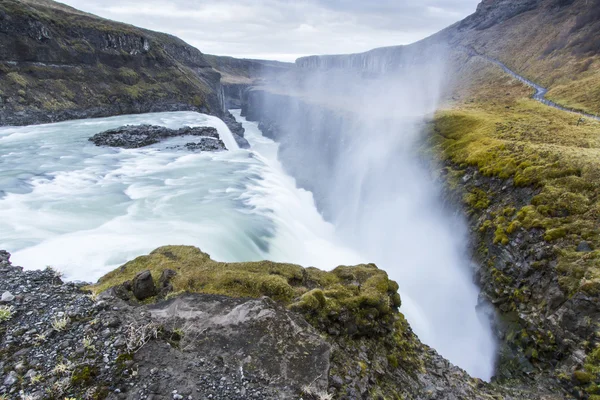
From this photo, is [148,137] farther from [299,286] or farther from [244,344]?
[244,344]

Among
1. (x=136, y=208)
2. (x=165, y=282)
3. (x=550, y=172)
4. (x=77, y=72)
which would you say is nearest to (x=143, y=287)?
(x=165, y=282)

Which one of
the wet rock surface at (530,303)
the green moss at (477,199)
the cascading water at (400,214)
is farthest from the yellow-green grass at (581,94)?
the wet rock surface at (530,303)

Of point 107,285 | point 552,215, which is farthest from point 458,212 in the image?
point 107,285

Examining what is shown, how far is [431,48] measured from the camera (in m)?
164

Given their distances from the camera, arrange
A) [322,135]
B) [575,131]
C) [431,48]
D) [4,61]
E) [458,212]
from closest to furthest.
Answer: [458,212] < [575,131] < [4,61] < [322,135] < [431,48]

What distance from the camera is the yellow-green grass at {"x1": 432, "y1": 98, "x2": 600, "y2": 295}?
1619cm

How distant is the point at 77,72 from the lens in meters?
79.9

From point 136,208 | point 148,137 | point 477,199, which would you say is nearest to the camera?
point 477,199

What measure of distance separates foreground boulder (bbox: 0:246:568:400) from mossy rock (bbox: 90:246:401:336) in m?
0.05

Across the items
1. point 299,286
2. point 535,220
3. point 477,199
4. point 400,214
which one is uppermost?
point 535,220

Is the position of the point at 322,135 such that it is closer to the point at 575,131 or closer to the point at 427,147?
the point at 427,147

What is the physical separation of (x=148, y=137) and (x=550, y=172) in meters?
53.9

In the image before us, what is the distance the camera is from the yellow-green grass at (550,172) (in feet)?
53.1

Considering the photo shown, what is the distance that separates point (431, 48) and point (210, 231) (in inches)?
7102
